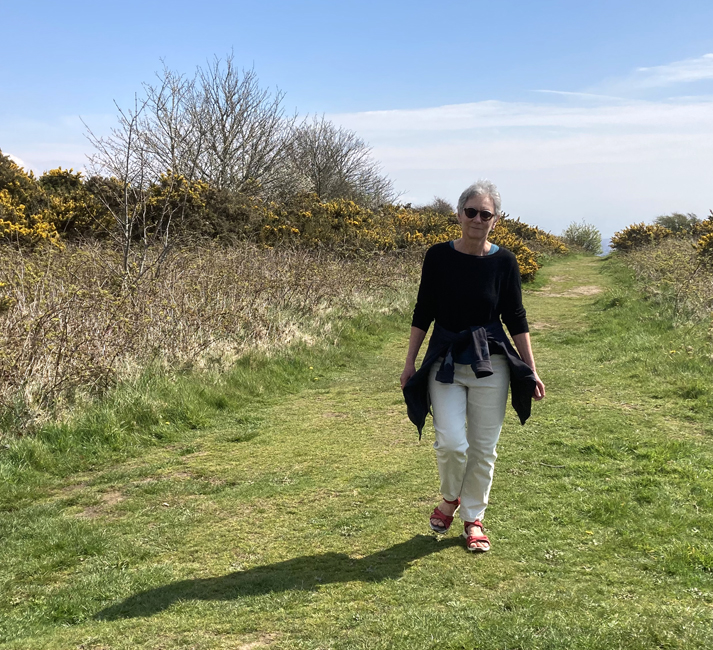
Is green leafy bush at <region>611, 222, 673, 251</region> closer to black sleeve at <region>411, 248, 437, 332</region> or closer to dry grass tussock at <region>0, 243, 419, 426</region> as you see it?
dry grass tussock at <region>0, 243, 419, 426</region>

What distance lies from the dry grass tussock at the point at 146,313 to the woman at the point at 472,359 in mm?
3900

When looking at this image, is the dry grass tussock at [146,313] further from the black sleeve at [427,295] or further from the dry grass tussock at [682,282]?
the dry grass tussock at [682,282]

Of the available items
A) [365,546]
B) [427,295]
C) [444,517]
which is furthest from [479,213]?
[365,546]

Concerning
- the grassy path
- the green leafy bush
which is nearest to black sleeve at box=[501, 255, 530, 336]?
the grassy path

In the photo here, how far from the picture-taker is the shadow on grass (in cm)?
307

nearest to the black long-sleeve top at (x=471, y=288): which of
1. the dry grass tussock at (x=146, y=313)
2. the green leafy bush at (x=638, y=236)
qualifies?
the dry grass tussock at (x=146, y=313)

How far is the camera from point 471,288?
3471mm

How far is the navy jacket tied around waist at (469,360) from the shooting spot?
339 cm

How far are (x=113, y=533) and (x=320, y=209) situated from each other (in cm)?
1610

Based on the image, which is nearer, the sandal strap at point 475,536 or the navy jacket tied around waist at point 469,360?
the navy jacket tied around waist at point 469,360

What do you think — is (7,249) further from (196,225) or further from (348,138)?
(348,138)

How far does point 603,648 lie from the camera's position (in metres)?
2.49

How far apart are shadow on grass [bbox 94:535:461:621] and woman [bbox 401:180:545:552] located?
0.44m

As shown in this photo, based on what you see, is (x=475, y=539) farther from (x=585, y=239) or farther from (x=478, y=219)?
(x=585, y=239)
